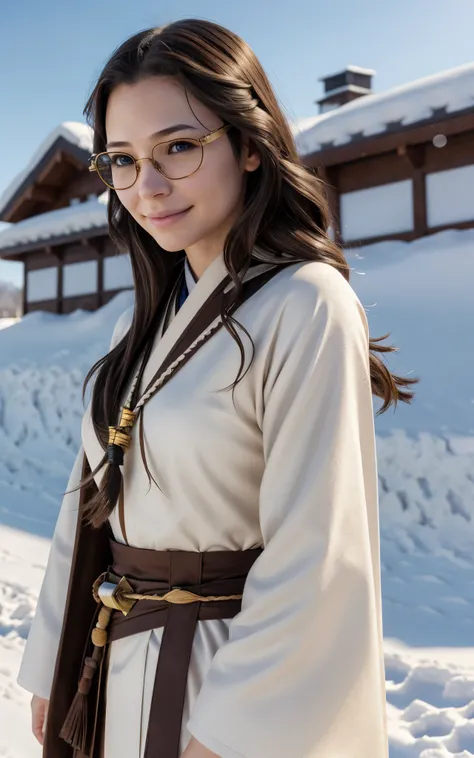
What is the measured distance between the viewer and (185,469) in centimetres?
129

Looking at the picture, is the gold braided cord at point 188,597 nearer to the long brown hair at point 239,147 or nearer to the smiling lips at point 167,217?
the long brown hair at point 239,147

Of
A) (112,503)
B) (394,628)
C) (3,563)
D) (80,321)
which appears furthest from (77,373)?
(112,503)

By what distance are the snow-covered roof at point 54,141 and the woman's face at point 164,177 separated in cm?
1409

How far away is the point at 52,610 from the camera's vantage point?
1725 mm

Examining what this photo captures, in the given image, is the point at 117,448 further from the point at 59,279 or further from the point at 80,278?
the point at 59,279

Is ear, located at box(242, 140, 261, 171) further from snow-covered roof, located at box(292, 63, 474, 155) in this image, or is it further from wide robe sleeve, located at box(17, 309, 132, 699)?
snow-covered roof, located at box(292, 63, 474, 155)

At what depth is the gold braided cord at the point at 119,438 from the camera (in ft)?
4.62

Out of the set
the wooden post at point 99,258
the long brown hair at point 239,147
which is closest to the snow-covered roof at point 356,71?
the wooden post at point 99,258

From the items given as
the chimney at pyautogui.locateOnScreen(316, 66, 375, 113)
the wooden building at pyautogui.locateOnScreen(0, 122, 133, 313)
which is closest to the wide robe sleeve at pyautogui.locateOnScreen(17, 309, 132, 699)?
the wooden building at pyautogui.locateOnScreen(0, 122, 133, 313)

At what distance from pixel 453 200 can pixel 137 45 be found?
357 inches

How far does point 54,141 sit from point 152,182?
1565 centimetres

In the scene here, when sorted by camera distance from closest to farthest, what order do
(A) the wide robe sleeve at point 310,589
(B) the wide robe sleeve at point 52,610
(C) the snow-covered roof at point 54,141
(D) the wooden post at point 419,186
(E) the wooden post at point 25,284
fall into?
(A) the wide robe sleeve at point 310,589 < (B) the wide robe sleeve at point 52,610 < (D) the wooden post at point 419,186 < (C) the snow-covered roof at point 54,141 < (E) the wooden post at point 25,284

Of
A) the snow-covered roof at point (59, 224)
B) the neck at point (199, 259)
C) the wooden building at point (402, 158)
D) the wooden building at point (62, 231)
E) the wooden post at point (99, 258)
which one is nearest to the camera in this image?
the neck at point (199, 259)

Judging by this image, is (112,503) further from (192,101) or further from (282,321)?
(192,101)
